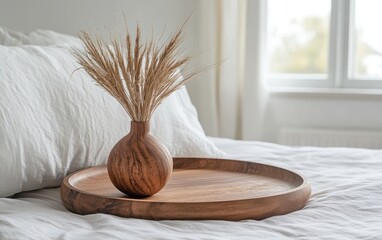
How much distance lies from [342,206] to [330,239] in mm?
256

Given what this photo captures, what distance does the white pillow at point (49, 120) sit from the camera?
4.30 feet

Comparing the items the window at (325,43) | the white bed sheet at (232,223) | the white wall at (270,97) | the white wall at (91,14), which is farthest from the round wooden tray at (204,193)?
the window at (325,43)

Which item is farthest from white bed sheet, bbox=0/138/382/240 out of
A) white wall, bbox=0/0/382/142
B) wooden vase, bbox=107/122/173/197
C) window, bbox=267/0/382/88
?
window, bbox=267/0/382/88

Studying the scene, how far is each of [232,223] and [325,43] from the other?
7.21 feet

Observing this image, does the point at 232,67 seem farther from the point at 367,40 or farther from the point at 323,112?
the point at 367,40

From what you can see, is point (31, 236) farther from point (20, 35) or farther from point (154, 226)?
point (20, 35)

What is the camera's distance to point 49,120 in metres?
1.41

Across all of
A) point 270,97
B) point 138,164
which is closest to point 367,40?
point 270,97

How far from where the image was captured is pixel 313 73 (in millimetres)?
3230

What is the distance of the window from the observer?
10.1 feet

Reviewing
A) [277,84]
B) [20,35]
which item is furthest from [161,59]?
[277,84]

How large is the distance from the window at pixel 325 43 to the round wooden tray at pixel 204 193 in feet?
5.39

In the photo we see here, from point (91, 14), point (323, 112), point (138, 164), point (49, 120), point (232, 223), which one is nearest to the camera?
point (232, 223)

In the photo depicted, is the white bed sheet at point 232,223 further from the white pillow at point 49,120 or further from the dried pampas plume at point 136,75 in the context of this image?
the dried pampas plume at point 136,75
